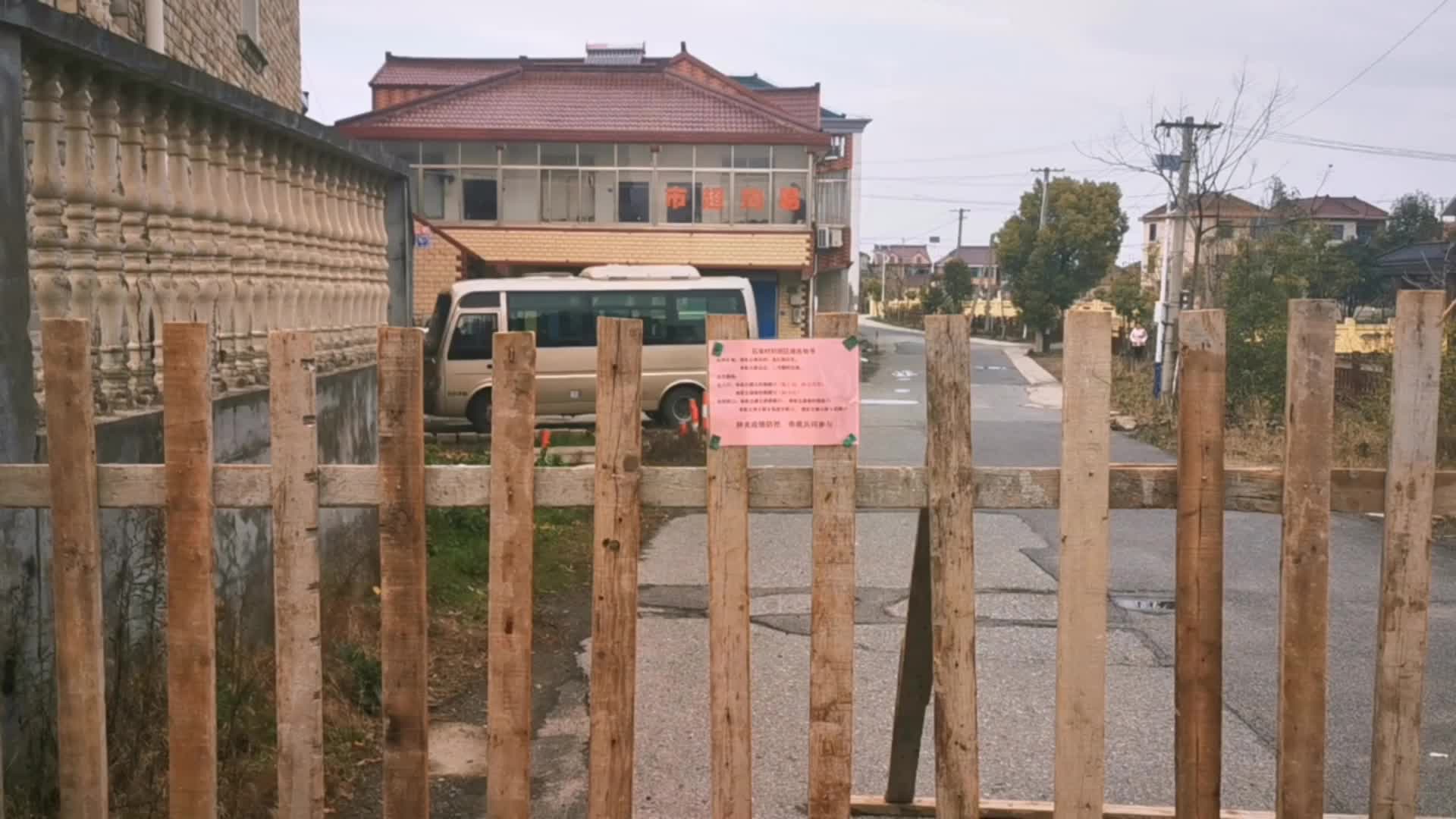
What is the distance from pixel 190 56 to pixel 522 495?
8.21m

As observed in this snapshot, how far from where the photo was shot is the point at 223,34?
1115 cm

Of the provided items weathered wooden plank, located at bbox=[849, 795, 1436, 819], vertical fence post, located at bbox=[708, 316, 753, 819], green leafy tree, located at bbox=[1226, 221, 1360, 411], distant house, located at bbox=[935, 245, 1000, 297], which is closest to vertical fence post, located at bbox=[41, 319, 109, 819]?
vertical fence post, located at bbox=[708, 316, 753, 819]

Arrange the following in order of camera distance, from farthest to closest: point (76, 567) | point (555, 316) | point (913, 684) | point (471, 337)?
point (555, 316) < point (471, 337) < point (913, 684) < point (76, 567)

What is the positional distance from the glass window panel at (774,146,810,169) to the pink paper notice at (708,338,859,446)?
1172 inches

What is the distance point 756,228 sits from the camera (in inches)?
1286

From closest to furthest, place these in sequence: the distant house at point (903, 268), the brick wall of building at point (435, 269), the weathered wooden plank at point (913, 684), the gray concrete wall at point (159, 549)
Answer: the gray concrete wall at point (159, 549) < the weathered wooden plank at point (913, 684) < the brick wall of building at point (435, 269) < the distant house at point (903, 268)

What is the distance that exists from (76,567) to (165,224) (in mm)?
1791

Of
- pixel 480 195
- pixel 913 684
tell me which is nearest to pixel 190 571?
pixel 913 684

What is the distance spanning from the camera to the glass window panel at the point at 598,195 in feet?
106

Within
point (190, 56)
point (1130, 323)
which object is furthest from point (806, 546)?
point (1130, 323)

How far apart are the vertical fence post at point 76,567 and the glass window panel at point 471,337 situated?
16.6m

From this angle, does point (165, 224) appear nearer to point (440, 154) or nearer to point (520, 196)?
point (520, 196)

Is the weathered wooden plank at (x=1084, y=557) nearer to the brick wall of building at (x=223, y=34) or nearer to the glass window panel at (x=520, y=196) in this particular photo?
the brick wall of building at (x=223, y=34)

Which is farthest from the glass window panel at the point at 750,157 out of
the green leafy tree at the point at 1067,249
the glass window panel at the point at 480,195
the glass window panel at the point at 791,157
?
the green leafy tree at the point at 1067,249
